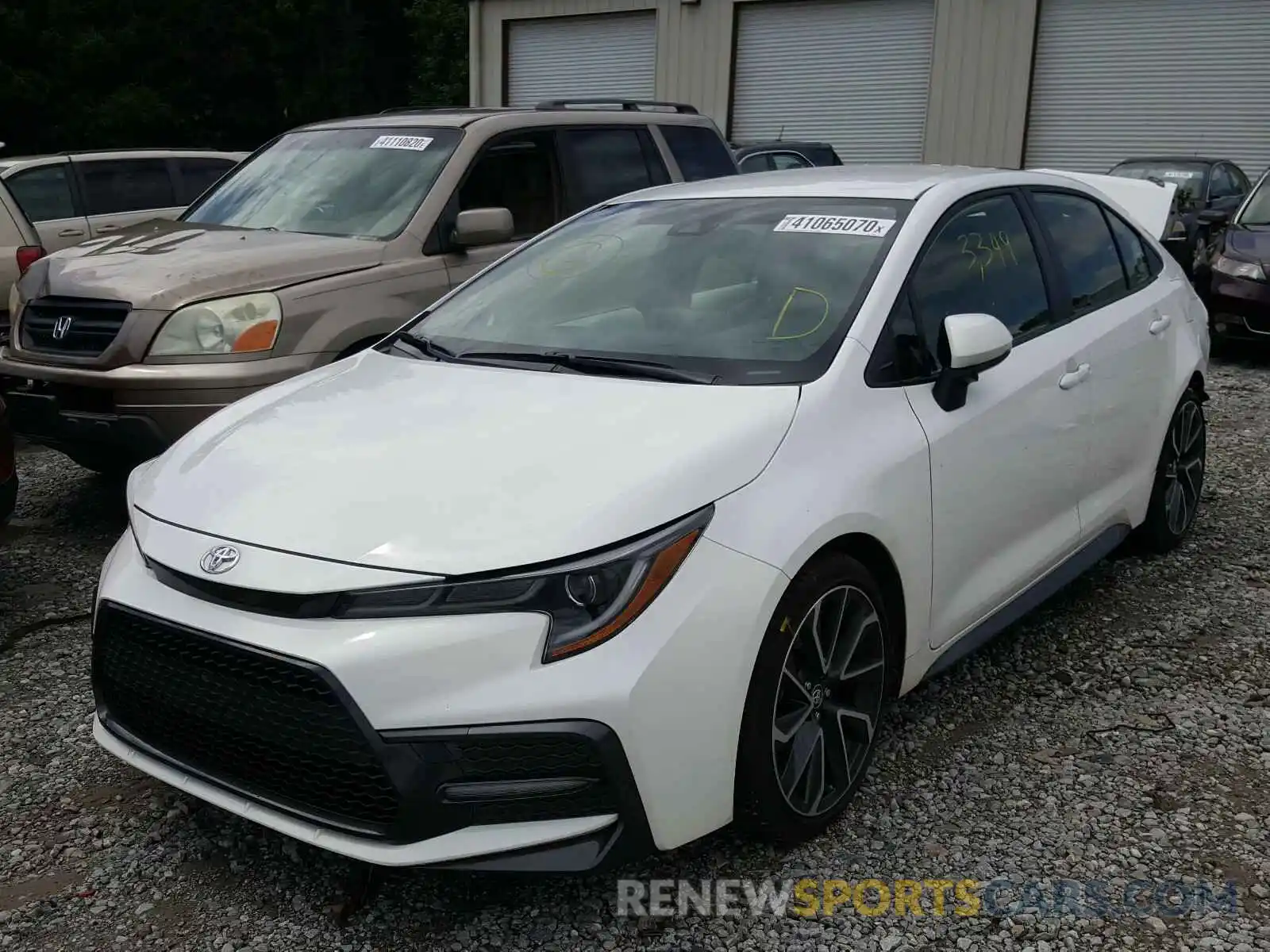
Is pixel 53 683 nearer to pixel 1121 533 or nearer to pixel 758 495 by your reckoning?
pixel 758 495

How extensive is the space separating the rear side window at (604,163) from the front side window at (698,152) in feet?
0.68

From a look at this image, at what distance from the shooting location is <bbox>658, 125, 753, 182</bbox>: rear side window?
287 inches

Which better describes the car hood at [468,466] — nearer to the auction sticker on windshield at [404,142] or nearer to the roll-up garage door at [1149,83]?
the auction sticker on windshield at [404,142]

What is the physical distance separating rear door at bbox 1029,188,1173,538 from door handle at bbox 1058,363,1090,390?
5 cm

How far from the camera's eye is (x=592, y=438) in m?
2.86

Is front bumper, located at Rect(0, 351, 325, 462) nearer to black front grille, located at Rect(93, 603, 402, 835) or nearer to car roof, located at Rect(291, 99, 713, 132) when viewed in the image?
car roof, located at Rect(291, 99, 713, 132)

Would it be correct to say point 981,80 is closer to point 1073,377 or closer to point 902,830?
point 1073,377

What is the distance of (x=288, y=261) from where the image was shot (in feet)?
17.4

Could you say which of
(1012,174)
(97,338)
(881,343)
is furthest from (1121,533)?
(97,338)

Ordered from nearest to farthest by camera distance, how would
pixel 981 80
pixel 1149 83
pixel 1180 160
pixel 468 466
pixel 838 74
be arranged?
pixel 468 466
pixel 1180 160
pixel 1149 83
pixel 981 80
pixel 838 74

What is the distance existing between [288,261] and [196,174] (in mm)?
6518

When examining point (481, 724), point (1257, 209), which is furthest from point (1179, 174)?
point (481, 724)

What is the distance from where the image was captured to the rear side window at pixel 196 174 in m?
10.9

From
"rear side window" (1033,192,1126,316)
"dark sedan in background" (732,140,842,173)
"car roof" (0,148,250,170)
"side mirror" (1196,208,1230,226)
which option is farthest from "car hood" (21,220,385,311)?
"dark sedan in background" (732,140,842,173)
